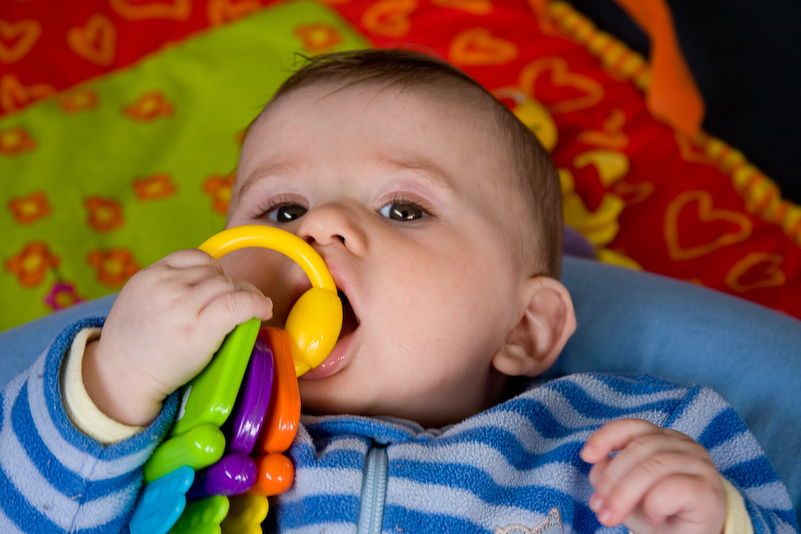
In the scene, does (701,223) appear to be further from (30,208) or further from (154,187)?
(30,208)

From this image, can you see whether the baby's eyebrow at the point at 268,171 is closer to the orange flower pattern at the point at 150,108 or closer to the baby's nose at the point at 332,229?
the baby's nose at the point at 332,229

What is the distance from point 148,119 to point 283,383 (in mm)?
1241

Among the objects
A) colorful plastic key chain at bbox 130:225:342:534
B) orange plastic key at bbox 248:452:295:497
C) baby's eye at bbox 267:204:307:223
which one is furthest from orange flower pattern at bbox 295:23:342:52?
orange plastic key at bbox 248:452:295:497

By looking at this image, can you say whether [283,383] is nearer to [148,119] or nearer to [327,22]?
[148,119]

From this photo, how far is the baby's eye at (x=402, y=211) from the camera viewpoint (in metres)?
0.93

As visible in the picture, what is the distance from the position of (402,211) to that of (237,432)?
362 millimetres

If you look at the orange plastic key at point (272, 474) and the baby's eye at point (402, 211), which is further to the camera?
the baby's eye at point (402, 211)

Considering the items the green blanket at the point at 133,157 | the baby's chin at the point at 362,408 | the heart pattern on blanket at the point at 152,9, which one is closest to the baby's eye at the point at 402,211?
the baby's chin at the point at 362,408

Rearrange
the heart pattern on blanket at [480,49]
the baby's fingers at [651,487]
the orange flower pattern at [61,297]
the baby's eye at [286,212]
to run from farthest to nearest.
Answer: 1. the heart pattern on blanket at [480,49]
2. the orange flower pattern at [61,297]
3. the baby's eye at [286,212]
4. the baby's fingers at [651,487]

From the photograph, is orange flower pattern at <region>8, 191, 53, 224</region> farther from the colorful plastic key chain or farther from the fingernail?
the fingernail

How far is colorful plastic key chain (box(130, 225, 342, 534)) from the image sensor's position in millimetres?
665

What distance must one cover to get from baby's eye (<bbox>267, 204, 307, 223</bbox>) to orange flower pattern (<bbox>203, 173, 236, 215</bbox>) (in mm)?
633

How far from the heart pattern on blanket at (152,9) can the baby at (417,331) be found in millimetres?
1007

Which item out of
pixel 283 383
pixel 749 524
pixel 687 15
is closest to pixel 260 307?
pixel 283 383
